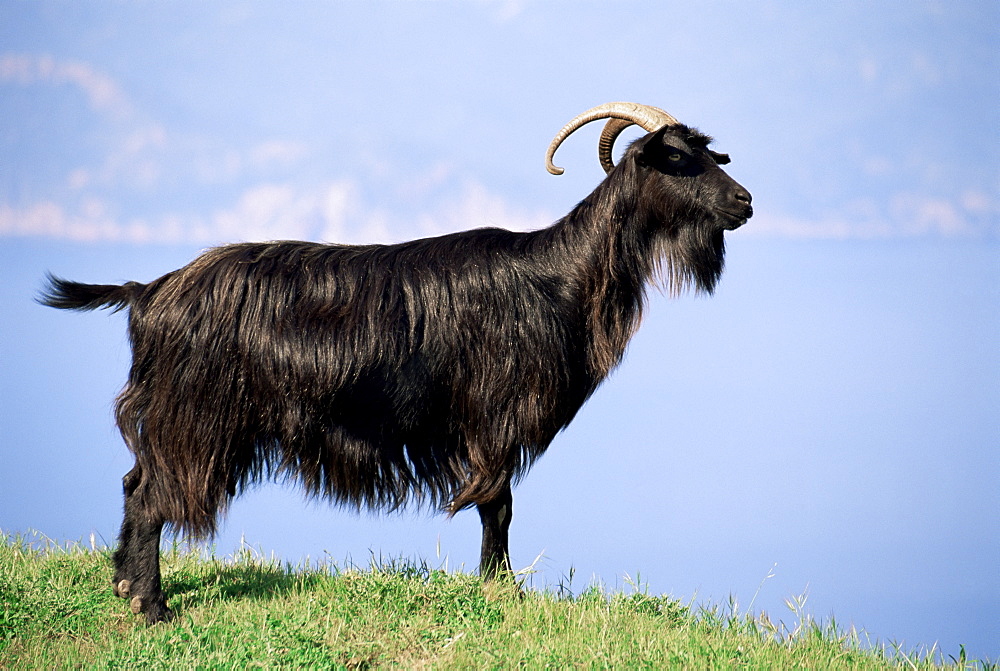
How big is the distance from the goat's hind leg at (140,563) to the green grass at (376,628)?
108 mm

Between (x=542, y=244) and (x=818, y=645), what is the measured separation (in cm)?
292

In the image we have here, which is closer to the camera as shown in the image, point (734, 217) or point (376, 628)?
point (376, 628)

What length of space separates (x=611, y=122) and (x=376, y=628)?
3.55m

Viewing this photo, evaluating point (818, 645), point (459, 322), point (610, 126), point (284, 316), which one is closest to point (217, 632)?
point (284, 316)

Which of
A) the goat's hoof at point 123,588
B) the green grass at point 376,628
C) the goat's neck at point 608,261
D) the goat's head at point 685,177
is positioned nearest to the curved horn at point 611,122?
the goat's head at point 685,177

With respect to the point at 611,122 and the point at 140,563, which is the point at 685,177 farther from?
the point at 140,563

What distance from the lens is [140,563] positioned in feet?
19.8

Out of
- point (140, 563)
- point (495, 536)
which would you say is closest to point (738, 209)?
point (495, 536)

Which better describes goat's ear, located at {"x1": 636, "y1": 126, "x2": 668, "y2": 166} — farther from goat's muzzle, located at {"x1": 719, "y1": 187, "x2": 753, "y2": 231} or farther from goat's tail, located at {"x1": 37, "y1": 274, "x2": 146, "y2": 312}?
goat's tail, located at {"x1": 37, "y1": 274, "x2": 146, "y2": 312}

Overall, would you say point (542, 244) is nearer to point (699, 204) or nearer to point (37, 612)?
point (699, 204)

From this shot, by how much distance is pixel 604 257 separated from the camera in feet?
21.2

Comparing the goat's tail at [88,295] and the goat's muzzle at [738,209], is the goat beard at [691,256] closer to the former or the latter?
the goat's muzzle at [738,209]

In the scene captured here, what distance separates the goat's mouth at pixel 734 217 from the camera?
6406mm

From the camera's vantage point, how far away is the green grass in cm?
538
